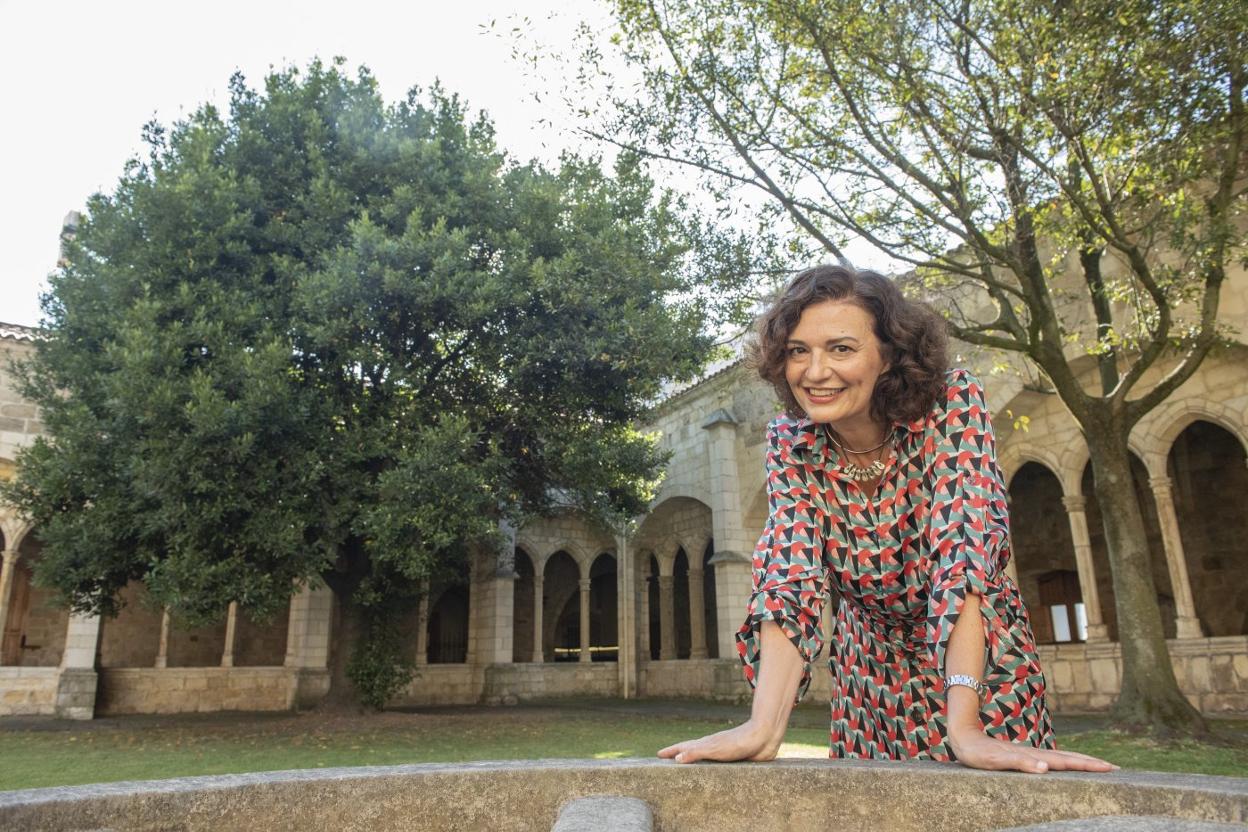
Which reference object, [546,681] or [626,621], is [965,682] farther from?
[626,621]

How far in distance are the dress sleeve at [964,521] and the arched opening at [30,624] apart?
20324mm

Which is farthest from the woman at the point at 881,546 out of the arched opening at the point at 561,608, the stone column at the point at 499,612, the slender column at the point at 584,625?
the arched opening at the point at 561,608

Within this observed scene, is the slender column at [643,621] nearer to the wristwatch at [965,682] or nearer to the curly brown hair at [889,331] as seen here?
the curly brown hair at [889,331]

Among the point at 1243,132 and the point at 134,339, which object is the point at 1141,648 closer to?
the point at 1243,132

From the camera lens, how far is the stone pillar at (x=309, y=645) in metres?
15.2

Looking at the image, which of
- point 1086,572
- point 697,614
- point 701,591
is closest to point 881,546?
point 1086,572

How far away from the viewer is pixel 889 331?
5.65 feet

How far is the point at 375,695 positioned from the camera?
38.4 ft

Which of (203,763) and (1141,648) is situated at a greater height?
(1141,648)

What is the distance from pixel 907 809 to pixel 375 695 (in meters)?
11.6

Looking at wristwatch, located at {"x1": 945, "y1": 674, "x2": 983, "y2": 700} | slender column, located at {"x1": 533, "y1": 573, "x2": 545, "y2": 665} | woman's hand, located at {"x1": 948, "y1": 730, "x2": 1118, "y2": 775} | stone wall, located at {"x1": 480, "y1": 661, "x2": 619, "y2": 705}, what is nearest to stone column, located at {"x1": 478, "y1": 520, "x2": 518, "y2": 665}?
stone wall, located at {"x1": 480, "y1": 661, "x2": 619, "y2": 705}

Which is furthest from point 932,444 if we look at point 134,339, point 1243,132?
point 134,339

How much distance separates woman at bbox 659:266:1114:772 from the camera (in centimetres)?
153

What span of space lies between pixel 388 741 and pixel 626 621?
9402 mm
